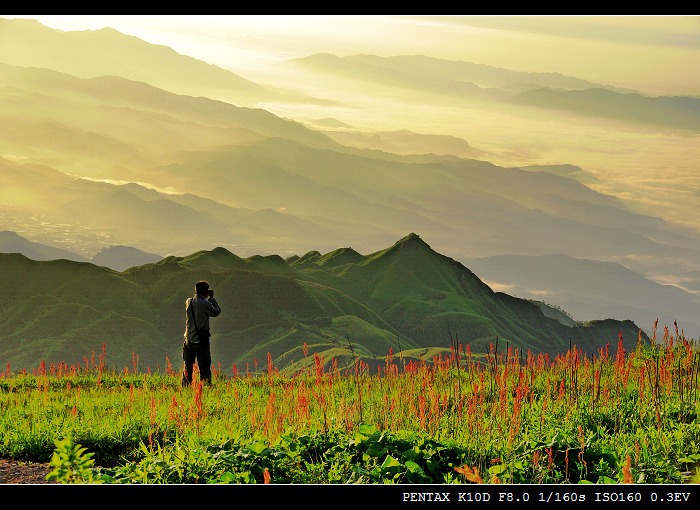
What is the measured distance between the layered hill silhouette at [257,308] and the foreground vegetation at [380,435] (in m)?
41.2

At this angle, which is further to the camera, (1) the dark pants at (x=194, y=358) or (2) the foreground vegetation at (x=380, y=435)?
(1) the dark pants at (x=194, y=358)

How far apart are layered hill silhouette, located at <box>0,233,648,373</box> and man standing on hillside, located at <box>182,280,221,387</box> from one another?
37.7 meters

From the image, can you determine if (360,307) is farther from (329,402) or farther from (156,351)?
(329,402)

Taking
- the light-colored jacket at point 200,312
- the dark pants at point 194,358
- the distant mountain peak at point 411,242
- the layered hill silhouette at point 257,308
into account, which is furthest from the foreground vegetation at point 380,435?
the distant mountain peak at point 411,242

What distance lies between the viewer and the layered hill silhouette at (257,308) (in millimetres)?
60438

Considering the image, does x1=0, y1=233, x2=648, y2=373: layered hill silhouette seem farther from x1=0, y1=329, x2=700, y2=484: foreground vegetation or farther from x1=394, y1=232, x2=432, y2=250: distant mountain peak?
x1=0, y1=329, x2=700, y2=484: foreground vegetation

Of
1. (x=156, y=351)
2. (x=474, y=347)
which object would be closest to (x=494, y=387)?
(x=474, y=347)

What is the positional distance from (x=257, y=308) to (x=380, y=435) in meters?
57.1

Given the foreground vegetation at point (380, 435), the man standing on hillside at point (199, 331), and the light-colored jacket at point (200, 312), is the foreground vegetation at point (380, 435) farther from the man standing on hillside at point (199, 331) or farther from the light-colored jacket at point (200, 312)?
the light-colored jacket at point (200, 312)

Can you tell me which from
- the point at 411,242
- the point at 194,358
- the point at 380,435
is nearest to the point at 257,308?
the point at 411,242

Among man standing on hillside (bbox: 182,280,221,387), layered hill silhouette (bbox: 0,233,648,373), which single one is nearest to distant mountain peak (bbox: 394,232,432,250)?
layered hill silhouette (bbox: 0,233,648,373)
